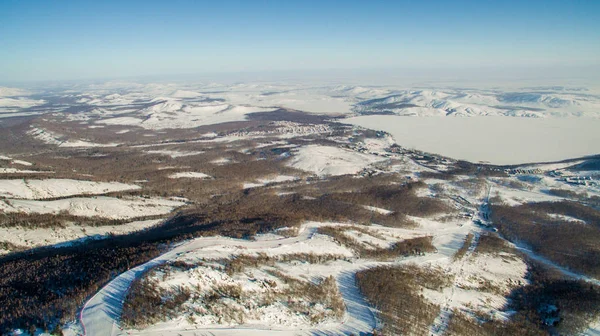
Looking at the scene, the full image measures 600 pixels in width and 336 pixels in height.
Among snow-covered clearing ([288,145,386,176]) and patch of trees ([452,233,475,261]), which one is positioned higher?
snow-covered clearing ([288,145,386,176])

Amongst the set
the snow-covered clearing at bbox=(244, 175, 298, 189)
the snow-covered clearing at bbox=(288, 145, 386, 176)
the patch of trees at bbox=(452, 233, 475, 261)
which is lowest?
the patch of trees at bbox=(452, 233, 475, 261)

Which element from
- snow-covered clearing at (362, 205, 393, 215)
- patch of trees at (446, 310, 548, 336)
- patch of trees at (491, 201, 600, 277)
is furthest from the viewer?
snow-covered clearing at (362, 205, 393, 215)

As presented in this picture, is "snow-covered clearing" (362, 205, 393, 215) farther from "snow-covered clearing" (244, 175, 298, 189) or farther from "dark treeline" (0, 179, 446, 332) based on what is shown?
"snow-covered clearing" (244, 175, 298, 189)

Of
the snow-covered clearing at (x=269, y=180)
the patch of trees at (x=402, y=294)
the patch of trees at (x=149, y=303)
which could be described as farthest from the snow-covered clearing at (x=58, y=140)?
the patch of trees at (x=402, y=294)

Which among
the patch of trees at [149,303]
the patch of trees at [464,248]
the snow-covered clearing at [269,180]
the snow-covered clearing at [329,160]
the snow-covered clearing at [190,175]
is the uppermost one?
the patch of trees at [149,303]

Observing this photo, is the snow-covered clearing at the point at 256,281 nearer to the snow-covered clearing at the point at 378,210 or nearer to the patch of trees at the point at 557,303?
the patch of trees at the point at 557,303

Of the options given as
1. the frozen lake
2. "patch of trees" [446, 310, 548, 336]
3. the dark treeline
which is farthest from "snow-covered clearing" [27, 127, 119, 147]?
"patch of trees" [446, 310, 548, 336]
